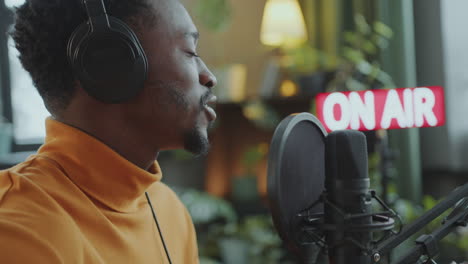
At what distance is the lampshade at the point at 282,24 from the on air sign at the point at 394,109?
1545mm

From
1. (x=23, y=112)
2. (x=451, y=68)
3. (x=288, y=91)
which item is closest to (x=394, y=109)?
(x=451, y=68)

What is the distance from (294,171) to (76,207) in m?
0.32

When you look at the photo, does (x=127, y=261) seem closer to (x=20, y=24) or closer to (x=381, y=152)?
(x=20, y=24)

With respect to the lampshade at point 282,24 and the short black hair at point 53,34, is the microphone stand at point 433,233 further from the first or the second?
the lampshade at point 282,24

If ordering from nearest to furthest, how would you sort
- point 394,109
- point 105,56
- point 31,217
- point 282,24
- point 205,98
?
point 31,217 → point 105,56 → point 205,98 → point 394,109 → point 282,24

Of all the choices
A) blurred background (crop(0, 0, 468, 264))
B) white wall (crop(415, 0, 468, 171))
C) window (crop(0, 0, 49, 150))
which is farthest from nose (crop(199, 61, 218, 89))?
window (crop(0, 0, 49, 150))

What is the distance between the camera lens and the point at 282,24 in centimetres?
300

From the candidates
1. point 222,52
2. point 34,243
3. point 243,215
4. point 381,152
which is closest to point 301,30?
point 222,52

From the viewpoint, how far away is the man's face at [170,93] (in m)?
0.86

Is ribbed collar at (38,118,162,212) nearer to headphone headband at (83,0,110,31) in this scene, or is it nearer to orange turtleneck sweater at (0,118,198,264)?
orange turtleneck sweater at (0,118,198,264)

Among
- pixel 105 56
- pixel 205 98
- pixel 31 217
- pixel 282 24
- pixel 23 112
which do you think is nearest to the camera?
Result: pixel 31 217

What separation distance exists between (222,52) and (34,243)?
2.90 metres

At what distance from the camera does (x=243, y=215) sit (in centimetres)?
307

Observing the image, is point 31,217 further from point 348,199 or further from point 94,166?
point 348,199
